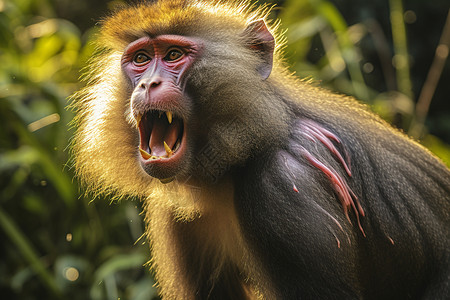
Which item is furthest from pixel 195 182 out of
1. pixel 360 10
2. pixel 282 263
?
pixel 360 10

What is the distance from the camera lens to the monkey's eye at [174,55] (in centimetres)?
247

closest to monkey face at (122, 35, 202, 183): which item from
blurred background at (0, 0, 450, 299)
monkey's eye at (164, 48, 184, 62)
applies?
monkey's eye at (164, 48, 184, 62)

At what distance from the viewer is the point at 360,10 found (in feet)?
21.4

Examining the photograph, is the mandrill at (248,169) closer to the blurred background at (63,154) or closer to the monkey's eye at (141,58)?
the monkey's eye at (141,58)

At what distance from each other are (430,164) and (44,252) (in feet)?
10.1

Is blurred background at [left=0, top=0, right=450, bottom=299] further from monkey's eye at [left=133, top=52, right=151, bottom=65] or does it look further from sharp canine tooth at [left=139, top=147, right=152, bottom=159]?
sharp canine tooth at [left=139, top=147, right=152, bottom=159]

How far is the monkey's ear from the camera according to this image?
8.24 feet

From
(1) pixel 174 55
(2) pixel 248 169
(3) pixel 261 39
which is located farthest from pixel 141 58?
(2) pixel 248 169

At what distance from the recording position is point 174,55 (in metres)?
2.48

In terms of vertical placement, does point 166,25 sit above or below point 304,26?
above

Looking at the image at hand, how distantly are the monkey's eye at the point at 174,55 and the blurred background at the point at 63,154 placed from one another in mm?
1576

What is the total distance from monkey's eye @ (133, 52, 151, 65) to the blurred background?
143 cm

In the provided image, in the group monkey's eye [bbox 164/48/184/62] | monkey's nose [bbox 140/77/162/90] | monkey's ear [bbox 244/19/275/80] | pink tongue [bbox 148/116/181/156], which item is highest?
monkey's ear [bbox 244/19/275/80]

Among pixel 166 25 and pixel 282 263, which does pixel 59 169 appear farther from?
pixel 282 263
